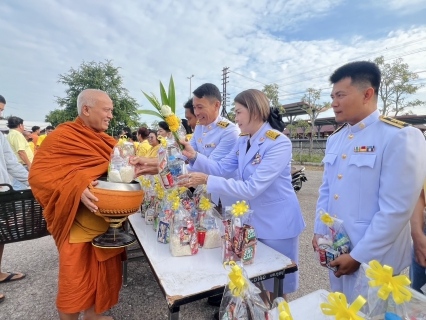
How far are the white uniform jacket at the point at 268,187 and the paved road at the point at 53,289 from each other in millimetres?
1220

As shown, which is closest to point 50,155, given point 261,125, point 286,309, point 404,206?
point 261,125

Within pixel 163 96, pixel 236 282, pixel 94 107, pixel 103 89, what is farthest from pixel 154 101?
pixel 103 89

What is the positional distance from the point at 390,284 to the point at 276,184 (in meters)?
1.13

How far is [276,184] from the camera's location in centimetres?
182

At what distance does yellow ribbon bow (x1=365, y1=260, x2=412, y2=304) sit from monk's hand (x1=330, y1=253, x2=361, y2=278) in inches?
25.9

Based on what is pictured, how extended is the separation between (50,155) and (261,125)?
62.7 inches

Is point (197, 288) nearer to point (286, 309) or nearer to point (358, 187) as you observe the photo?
point (286, 309)

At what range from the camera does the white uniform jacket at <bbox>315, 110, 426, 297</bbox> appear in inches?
48.4

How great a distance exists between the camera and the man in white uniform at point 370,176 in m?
1.23

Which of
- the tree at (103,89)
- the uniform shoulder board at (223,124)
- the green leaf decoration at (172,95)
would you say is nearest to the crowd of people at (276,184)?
the green leaf decoration at (172,95)

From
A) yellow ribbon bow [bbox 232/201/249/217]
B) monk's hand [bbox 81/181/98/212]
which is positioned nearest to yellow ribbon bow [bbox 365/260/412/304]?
yellow ribbon bow [bbox 232/201/249/217]

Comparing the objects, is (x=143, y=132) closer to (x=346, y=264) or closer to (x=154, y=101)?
(x=154, y=101)

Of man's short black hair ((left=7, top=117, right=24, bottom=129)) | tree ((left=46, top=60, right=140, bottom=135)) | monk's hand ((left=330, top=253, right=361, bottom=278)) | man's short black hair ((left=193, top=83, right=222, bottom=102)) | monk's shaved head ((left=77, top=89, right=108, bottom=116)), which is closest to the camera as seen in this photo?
monk's hand ((left=330, top=253, right=361, bottom=278))

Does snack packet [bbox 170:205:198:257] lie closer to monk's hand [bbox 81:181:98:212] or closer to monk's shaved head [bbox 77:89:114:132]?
monk's hand [bbox 81:181:98:212]
